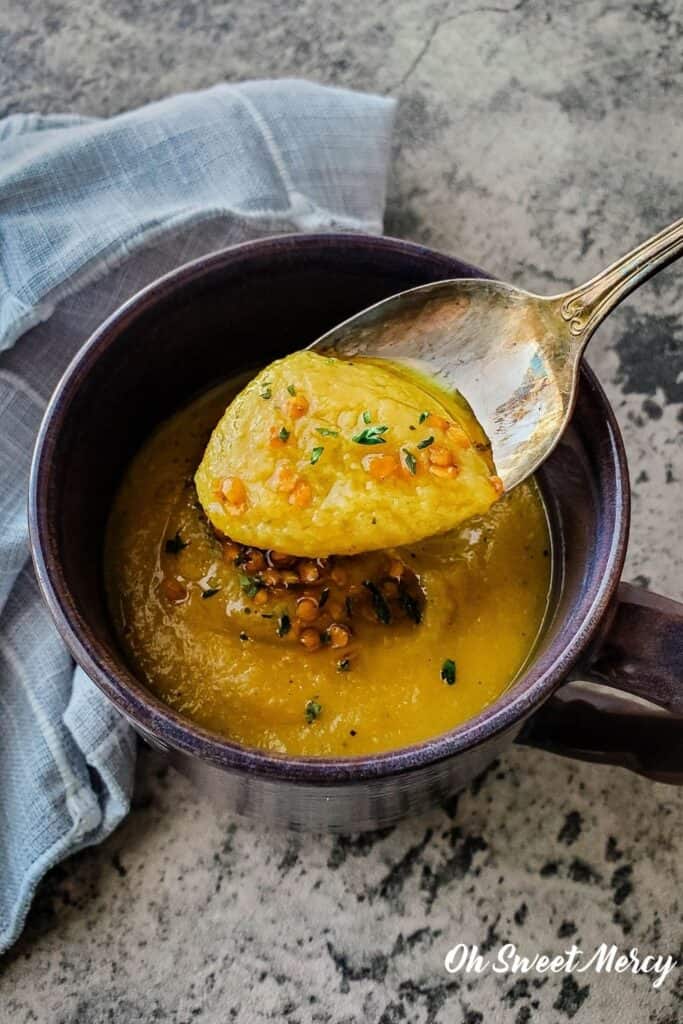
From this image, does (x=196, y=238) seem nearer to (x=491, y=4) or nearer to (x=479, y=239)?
(x=479, y=239)

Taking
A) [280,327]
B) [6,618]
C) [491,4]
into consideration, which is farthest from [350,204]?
[6,618]

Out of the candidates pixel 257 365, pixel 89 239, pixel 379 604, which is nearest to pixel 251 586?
pixel 379 604

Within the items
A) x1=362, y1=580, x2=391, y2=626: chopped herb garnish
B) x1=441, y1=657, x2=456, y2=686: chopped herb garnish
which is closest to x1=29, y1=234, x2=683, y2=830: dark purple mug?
x1=441, y1=657, x2=456, y2=686: chopped herb garnish

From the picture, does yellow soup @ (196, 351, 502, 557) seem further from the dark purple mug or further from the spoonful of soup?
the dark purple mug

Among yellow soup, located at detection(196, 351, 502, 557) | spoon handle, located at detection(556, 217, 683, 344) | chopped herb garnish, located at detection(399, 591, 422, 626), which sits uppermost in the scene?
spoon handle, located at detection(556, 217, 683, 344)

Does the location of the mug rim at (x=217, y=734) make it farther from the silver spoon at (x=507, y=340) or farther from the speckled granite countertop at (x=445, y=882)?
the speckled granite countertop at (x=445, y=882)

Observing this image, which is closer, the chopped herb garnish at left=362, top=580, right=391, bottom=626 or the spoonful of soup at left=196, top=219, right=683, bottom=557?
the spoonful of soup at left=196, top=219, right=683, bottom=557

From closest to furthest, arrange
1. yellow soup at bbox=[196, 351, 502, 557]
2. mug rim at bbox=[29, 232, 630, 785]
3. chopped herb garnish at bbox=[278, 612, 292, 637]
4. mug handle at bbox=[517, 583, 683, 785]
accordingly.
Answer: mug rim at bbox=[29, 232, 630, 785]
yellow soup at bbox=[196, 351, 502, 557]
chopped herb garnish at bbox=[278, 612, 292, 637]
mug handle at bbox=[517, 583, 683, 785]

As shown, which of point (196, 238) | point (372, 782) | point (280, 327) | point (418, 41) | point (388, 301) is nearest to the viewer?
point (372, 782)
